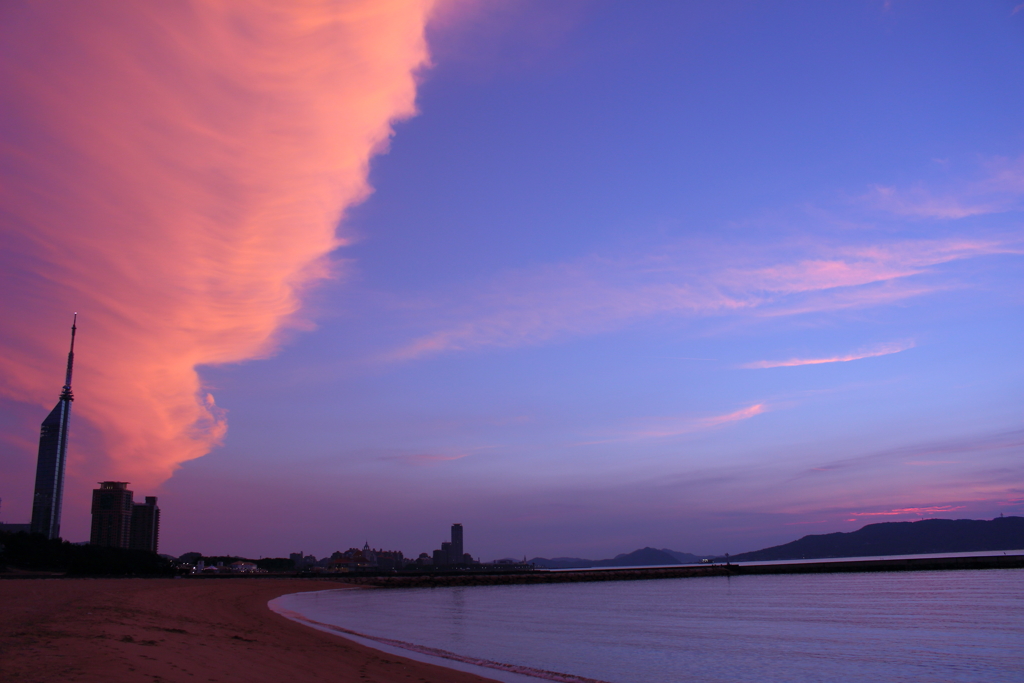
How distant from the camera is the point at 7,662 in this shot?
1198cm

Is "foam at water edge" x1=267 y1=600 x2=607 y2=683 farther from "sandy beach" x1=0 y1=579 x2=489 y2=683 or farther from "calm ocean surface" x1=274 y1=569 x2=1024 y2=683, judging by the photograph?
"sandy beach" x1=0 y1=579 x2=489 y2=683

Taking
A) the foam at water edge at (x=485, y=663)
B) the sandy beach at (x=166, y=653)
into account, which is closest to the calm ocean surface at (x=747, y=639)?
the foam at water edge at (x=485, y=663)

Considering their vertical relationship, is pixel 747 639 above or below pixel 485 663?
below

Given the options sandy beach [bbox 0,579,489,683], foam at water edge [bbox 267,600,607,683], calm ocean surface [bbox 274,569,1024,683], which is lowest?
calm ocean surface [bbox 274,569,1024,683]

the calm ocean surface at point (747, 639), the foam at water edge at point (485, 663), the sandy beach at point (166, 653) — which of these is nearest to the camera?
the sandy beach at point (166, 653)

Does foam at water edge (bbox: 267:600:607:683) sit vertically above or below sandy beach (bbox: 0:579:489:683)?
below

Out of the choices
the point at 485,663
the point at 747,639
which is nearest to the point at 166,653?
the point at 485,663

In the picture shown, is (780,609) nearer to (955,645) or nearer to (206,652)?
(955,645)

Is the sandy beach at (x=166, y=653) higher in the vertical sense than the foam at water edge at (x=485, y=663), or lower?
higher

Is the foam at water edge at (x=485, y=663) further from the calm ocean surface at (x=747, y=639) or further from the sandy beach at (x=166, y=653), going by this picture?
the sandy beach at (x=166, y=653)

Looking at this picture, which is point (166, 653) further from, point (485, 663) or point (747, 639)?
point (747, 639)

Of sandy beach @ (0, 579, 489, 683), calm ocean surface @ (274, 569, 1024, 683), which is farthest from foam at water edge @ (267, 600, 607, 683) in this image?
sandy beach @ (0, 579, 489, 683)

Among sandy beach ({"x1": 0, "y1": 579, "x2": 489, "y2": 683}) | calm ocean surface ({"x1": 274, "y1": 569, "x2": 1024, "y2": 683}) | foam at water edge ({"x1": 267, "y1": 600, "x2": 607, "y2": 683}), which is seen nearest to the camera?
sandy beach ({"x1": 0, "y1": 579, "x2": 489, "y2": 683})

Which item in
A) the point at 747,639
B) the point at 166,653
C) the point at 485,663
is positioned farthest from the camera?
the point at 747,639
